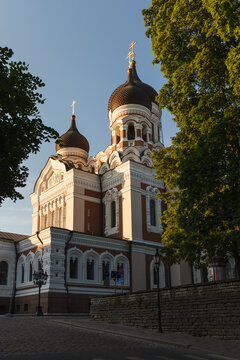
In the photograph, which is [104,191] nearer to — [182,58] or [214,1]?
[182,58]

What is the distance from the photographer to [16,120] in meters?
11.3

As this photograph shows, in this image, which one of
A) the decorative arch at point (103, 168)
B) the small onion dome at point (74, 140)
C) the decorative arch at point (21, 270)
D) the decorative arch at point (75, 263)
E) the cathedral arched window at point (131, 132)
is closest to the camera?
the decorative arch at point (75, 263)

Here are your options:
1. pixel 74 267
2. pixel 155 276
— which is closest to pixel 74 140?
pixel 155 276

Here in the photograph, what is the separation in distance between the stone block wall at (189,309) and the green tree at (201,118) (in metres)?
1.20

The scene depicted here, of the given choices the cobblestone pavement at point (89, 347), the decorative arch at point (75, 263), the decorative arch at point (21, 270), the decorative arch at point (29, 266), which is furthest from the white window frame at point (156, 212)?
the cobblestone pavement at point (89, 347)

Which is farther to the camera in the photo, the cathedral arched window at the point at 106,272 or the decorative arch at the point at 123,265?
the decorative arch at the point at 123,265

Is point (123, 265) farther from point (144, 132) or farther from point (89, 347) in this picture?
point (89, 347)

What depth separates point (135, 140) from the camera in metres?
37.3

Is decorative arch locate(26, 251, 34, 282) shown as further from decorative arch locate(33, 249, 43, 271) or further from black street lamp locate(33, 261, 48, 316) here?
black street lamp locate(33, 261, 48, 316)

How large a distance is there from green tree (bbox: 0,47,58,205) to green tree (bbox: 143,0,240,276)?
16.1 feet

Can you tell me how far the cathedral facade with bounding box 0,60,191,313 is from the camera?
2597cm

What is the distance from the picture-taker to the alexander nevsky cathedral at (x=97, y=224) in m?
26.0

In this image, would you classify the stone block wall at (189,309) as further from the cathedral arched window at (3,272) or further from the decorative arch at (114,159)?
the decorative arch at (114,159)

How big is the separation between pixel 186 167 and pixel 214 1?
5.24 m
